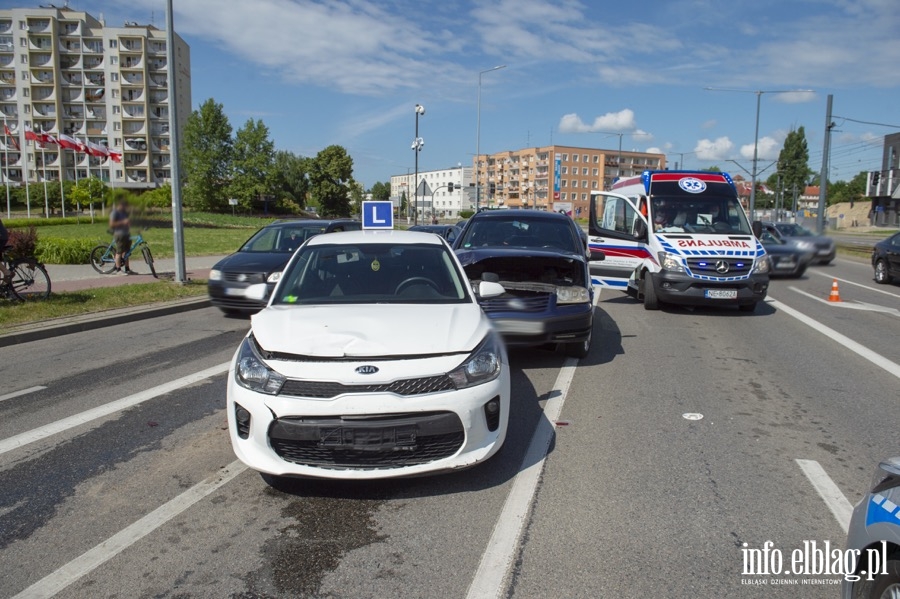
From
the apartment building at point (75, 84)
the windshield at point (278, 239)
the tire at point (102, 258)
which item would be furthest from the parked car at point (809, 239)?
the apartment building at point (75, 84)

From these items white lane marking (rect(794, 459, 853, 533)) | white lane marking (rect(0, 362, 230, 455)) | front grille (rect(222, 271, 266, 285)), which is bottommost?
white lane marking (rect(0, 362, 230, 455))

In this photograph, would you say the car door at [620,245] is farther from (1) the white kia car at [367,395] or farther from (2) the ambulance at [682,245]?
(1) the white kia car at [367,395]

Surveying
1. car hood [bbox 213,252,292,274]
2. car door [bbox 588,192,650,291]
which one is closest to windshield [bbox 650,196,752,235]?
car door [bbox 588,192,650,291]

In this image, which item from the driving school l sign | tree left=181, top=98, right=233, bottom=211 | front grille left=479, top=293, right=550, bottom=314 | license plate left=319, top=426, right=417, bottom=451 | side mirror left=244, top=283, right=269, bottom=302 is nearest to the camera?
license plate left=319, top=426, right=417, bottom=451

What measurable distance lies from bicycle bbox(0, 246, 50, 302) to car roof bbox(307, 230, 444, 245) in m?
7.88

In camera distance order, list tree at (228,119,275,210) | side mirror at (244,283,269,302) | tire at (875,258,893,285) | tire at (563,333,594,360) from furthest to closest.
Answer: tree at (228,119,275,210) < tire at (875,258,893,285) < tire at (563,333,594,360) < side mirror at (244,283,269,302)

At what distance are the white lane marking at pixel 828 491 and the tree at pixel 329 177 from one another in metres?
93.8

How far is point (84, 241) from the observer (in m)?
19.7

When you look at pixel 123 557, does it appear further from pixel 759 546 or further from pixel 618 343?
pixel 618 343

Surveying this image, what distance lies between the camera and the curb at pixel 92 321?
910 centimetres

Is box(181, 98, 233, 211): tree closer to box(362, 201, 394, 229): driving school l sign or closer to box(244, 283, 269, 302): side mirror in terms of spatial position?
box(362, 201, 394, 229): driving school l sign

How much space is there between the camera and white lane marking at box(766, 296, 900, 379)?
772 cm

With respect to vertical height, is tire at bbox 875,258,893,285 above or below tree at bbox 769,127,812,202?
below

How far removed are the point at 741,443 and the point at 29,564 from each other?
465 centimetres
